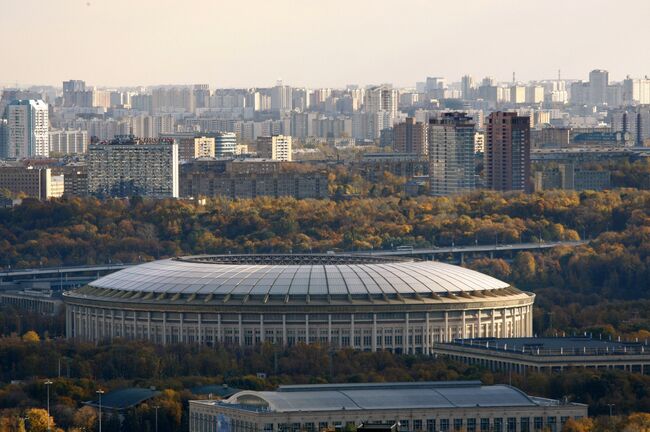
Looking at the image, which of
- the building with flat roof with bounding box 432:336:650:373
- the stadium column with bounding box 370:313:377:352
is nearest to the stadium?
Result: the stadium column with bounding box 370:313:377:352

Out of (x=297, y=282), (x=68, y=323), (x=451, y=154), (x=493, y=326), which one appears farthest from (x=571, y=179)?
(x=297, y=282)

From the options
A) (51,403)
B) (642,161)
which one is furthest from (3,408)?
(642,161)

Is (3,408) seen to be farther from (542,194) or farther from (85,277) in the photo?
(542,194)

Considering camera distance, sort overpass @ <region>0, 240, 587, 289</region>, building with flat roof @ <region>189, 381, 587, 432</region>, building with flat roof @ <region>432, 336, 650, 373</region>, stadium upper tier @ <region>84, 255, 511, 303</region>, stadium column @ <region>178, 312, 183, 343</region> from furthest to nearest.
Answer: overpass @ <region>0, 240, 587, 289</region> < stadium column @ <region>178, 312, 183, 343</region> < stadium upper tier @ <region>84, 255, 511, 303</region> < building with flat roof @ <region>432, 336, 650, 373</region> < building with flat roof @ <region>189, 381, 587, 432</region>

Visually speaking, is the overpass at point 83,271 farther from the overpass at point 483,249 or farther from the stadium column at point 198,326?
the stadium column at point 198,326

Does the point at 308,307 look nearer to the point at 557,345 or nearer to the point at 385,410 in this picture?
the point at 557,345

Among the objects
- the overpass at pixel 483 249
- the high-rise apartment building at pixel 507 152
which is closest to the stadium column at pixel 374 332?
the overpass at pixel 483 249

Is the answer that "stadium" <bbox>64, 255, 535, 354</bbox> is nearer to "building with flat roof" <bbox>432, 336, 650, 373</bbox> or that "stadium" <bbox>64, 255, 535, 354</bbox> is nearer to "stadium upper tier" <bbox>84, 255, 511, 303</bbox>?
"stadium upper tier" <bbox>84, 255, 511, 303</bbox>
